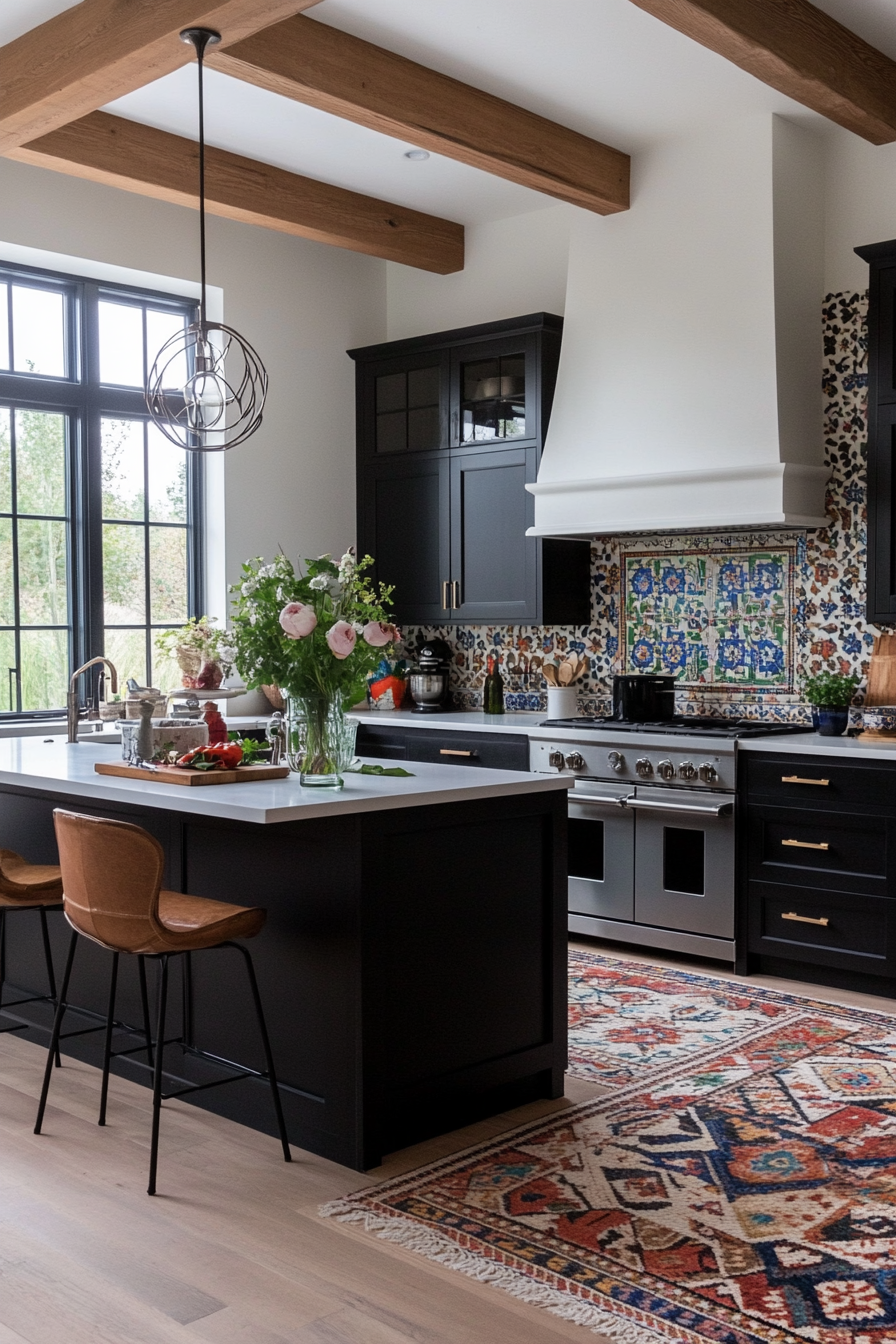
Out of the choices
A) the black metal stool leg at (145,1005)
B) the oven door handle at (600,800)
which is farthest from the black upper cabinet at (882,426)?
the black metal stool leg at (145,1005)

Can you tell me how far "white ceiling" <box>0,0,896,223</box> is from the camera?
427cm

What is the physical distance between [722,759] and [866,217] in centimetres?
227

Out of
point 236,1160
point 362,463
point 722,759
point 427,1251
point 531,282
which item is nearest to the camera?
point 427,1251

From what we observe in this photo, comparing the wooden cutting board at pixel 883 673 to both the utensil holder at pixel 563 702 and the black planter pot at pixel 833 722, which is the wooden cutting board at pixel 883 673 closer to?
the black planter pot at pixel 833 722

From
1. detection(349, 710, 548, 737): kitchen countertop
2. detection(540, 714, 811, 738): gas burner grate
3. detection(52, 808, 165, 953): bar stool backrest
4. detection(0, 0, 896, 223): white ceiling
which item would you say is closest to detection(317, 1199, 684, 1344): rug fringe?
detection(52, 808, 165, 953): bar stool backrest

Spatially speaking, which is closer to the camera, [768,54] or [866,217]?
[768,54]

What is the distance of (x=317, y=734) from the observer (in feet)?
11.2

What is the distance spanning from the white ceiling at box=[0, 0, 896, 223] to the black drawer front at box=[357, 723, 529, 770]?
2.53 metres

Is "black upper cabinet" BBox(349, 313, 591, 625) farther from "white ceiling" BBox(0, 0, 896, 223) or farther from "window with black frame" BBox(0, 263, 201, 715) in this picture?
"window with black frame" BBox(0, 263, 201, 715)

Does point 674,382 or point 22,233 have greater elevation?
point 22,233

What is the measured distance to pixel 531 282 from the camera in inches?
250

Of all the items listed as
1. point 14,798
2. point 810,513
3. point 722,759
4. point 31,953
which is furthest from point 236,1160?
point 810,513

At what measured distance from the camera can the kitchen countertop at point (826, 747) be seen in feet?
14.9

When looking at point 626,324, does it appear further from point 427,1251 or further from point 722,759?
point 427,1251
